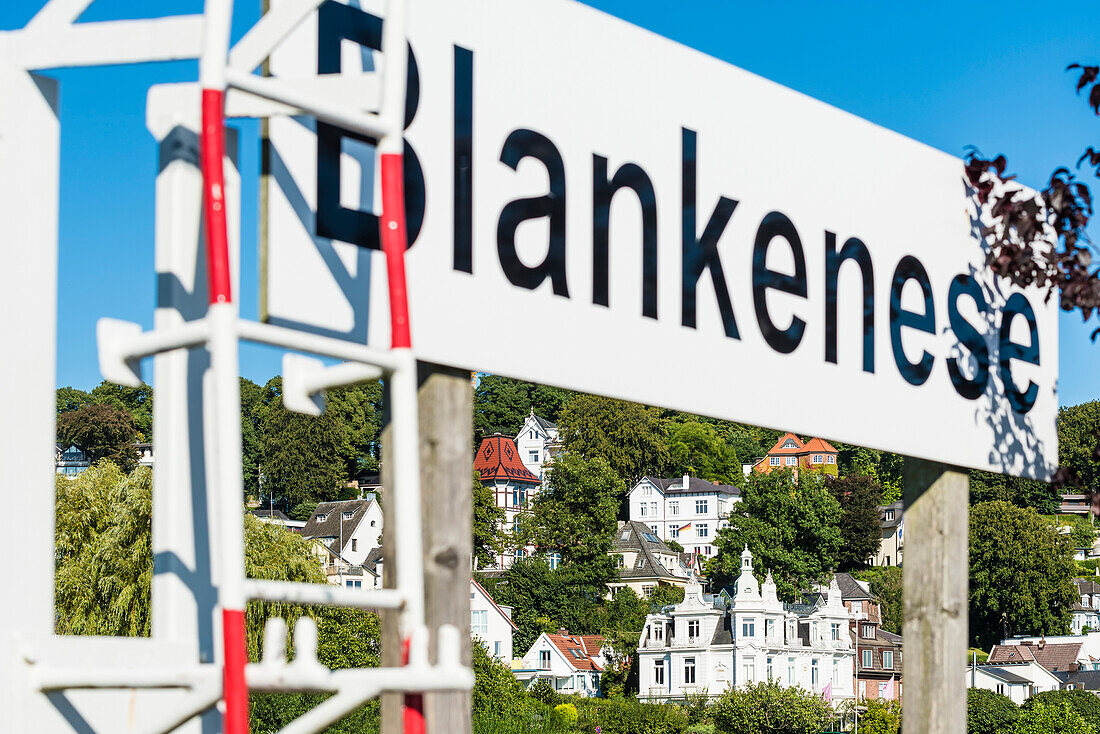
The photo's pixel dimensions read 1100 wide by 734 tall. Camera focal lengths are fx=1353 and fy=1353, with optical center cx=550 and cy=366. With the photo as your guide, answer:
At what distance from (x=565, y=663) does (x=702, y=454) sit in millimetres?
50296

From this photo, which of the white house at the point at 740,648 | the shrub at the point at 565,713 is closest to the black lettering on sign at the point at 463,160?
the shrub at the point at 565,713

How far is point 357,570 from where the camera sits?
8369 centimetres

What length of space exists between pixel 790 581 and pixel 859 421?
3372 inches

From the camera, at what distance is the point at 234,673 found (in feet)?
6.50

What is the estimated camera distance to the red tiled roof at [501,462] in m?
112

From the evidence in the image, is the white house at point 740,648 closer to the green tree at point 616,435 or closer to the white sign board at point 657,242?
the green tree at point 616,435

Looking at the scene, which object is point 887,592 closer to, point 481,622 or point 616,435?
point 616,435

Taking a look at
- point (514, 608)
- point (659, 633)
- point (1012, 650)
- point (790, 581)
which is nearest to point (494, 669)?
point (659, 633)

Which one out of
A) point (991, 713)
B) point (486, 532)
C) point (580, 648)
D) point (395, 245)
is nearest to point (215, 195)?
point (395, 245)

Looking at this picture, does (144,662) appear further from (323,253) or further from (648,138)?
(648,138)

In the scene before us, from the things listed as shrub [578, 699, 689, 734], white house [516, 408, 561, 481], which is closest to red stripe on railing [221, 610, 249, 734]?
shrub [578, 699, 689, 734]

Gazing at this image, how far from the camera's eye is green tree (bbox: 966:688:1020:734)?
7119 cm

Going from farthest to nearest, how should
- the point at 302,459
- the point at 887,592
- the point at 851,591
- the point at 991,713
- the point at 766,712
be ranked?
the point at 302,459 < the point at 887,592 < the point at 851,591 < the point at 991,713 < the point at 766,712

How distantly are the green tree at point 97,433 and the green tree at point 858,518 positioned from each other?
55.2m
